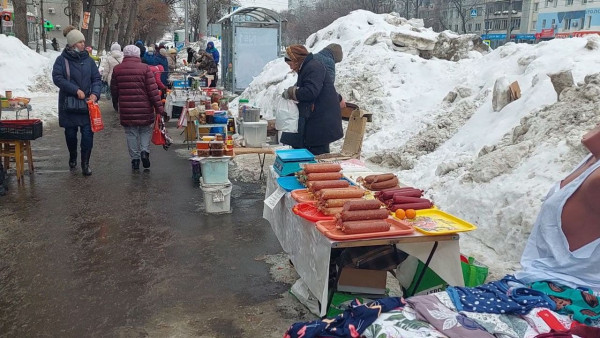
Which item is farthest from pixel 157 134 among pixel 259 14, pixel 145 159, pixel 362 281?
pixel 259 14

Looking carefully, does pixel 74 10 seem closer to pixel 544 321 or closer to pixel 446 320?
pixel 446 320

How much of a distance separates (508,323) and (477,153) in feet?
Result: 20.4

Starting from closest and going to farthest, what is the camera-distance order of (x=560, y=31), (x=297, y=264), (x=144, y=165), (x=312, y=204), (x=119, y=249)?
1. (x=312, y=204)
2. (x=297, y=264)
3. (x=119, y=249)
4. (x=144, y=165)
5. (x=560, y=31)

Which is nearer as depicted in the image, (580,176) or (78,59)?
(580,176)

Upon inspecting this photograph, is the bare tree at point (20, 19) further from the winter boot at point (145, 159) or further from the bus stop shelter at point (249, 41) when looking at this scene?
the winter boot at point (145, 159)

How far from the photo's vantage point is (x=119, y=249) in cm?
588

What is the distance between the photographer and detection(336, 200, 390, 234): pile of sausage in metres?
3.46

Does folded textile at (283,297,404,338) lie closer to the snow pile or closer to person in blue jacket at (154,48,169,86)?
the snow pile

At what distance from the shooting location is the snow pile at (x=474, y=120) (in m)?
6.01

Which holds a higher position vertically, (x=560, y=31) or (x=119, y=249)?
(x=560, y=31)

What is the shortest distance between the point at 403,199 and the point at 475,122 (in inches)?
237

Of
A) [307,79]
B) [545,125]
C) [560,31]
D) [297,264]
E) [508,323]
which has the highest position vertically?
[560,31]

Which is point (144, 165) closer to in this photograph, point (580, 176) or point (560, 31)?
point (580, 176)

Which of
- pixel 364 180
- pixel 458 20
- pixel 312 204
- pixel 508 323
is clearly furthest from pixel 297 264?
pixel 458 20
